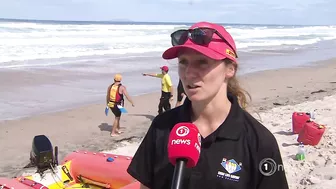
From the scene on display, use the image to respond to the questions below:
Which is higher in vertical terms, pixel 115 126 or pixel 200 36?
pixel 200 36

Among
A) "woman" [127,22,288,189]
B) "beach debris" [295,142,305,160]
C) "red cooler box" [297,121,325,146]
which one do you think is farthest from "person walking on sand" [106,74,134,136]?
"woman" [127,22,288,189]

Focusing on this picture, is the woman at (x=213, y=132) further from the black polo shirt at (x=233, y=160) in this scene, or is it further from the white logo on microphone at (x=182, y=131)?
the white logo on microphone at (x=182, y=131)

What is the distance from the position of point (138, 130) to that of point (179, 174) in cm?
732

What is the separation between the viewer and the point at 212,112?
1854mm

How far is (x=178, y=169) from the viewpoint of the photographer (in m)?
1.43

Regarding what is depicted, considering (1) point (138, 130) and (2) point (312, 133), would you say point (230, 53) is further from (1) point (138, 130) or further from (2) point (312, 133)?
(1) point (138, 130)

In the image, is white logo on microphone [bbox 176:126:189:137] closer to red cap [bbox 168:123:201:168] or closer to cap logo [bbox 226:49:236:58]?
red cap [bbox 168:123:201:168]

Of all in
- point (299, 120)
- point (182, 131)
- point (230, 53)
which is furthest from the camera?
point (299, 120)

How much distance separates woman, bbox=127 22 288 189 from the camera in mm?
1707

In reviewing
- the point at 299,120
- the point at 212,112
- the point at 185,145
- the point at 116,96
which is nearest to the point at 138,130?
the point at 116,96

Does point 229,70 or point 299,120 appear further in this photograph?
point 299,120

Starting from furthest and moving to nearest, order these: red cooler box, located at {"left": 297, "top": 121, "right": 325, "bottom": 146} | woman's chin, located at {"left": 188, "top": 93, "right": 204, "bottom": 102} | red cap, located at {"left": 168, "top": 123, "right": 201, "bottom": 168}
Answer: red cooler box, located at {"left": 297, "top": 121, "right": 325, "bottom": 146}, woman's chin, located at {"left": 188, "top": 93, "right": 204, "bottom": 102}, red cap, located at {"left": 168, "top": 123, "right": 201, "bottom": 168}

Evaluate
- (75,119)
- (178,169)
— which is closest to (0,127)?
(75,119)

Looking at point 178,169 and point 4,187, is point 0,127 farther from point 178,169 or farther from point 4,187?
point 178,169
